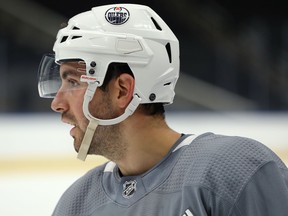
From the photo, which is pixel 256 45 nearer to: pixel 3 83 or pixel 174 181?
pixel 3 83

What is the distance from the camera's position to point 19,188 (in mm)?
3459

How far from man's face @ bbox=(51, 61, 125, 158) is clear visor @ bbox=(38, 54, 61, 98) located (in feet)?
0.17

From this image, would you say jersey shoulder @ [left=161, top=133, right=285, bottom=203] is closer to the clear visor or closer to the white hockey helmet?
the white hockey helmet

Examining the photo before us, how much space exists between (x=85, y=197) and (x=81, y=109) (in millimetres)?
205

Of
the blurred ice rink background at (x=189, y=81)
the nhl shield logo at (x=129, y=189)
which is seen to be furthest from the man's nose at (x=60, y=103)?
the blurred ice rink background at (x=189, y=81)

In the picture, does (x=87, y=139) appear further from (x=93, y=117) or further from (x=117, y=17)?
(x=117, y=17)

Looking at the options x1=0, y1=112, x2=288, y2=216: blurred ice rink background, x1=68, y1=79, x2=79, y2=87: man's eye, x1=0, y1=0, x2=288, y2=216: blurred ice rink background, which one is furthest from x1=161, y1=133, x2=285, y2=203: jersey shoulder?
x1=0, y1=0, x2=288, y2=216: blurred ice rink background

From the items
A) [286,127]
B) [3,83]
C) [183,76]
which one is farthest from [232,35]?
[3,83]

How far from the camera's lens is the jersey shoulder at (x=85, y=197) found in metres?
1.43

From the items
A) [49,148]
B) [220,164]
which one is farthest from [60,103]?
[49,148]

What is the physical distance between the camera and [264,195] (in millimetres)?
1200

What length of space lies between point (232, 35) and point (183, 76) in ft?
3.24

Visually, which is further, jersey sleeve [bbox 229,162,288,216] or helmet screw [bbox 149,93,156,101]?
helmet screw [bbox 149,93,156,101]

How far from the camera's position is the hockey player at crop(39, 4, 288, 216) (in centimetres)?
134
